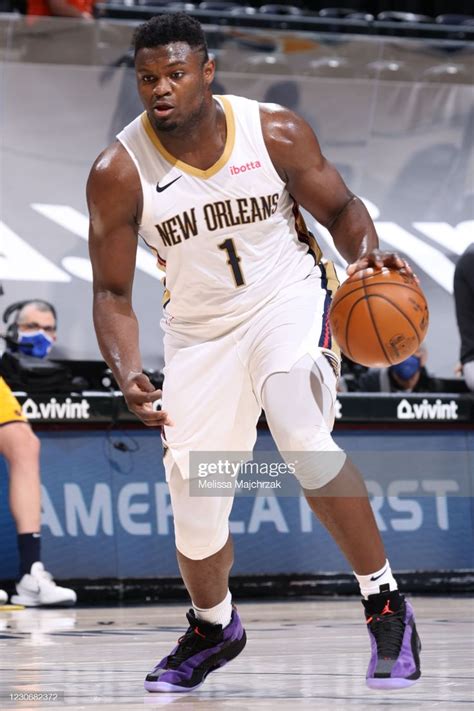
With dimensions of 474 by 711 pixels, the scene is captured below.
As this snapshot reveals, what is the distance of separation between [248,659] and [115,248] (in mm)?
1644

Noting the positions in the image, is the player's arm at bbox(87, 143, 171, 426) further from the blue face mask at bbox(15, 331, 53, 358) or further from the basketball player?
the blue face mask at bbox(15, 331, 53, 358)

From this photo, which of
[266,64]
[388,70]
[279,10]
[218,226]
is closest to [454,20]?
[388,70]

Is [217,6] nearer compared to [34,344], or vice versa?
[34,344]

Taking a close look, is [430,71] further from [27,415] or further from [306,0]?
[27,415]

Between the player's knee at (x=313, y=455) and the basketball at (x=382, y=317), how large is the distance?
0.99ft

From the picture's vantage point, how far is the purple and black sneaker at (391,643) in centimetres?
338

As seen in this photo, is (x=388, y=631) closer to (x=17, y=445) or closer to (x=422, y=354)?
(x=17, y=445)

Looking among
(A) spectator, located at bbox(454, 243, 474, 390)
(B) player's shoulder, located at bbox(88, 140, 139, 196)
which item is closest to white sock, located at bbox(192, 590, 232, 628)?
(B) player's shoulder, located at bbox(88, 140, 139, 196)

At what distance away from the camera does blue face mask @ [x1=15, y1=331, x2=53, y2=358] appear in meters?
7.49

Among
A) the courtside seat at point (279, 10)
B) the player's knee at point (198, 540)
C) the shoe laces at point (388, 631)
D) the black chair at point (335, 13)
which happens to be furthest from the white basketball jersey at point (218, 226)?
the black chair at point (335, 13)

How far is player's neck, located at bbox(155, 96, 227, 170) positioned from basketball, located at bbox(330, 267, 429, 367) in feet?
2.08

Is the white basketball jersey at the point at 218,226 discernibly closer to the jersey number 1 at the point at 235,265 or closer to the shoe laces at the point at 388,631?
the jersey number 1 at the point at 235,265

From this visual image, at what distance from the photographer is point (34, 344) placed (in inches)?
295

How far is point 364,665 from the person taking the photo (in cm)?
426
